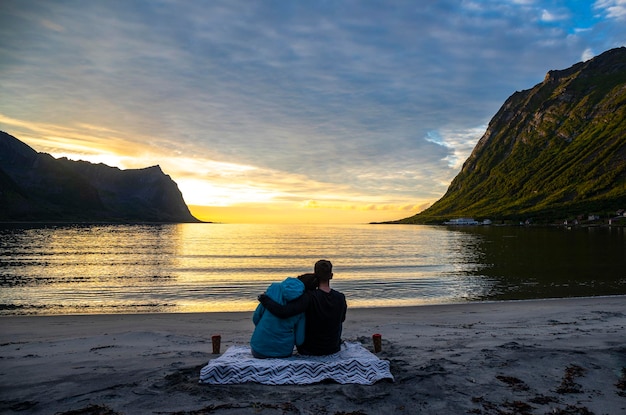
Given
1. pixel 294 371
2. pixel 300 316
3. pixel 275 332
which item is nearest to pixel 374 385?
pixel 294 371

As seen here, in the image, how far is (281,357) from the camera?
33.6 feet

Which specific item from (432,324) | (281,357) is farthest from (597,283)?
(281,357)

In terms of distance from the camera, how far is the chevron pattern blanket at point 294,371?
9336 millimetres

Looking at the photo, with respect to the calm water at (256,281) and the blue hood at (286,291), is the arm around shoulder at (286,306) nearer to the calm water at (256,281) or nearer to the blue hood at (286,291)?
the blue hood at (286,291)

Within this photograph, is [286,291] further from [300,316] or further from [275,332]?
[275,332]

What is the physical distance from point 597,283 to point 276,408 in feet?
111

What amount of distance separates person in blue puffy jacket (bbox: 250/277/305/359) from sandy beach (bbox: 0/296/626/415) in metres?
1.17

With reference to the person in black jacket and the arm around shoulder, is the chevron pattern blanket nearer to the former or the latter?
the person in black jacket

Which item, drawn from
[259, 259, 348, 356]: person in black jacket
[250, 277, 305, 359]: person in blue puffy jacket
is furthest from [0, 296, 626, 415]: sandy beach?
[259, 259, 348, 356]: person in black jacket

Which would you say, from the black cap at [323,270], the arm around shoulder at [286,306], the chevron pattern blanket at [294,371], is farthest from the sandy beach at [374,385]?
the black cap at [323,270]

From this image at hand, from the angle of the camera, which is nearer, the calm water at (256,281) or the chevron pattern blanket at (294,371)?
the chevron pattern blanket at (294,371)

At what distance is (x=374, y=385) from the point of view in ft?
30.6

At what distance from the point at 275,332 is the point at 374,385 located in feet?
A: 8.34

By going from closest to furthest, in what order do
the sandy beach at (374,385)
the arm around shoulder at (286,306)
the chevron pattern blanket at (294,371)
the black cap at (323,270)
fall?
1. the sandy beach at (374,385)
2. the chevron pattern blanket at (294,371)
3. the arm around shoulder at (286,306)
4. the black cap at (323,270)
